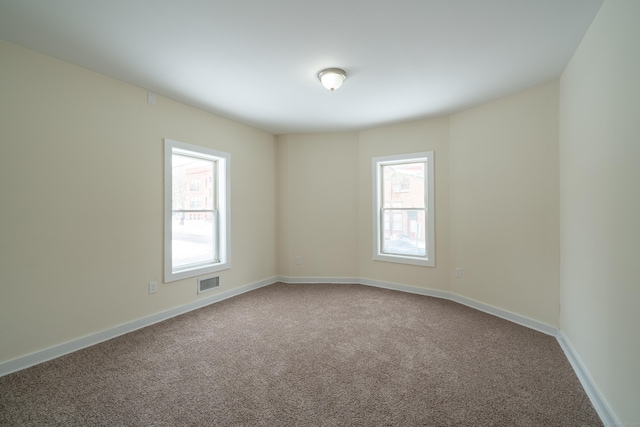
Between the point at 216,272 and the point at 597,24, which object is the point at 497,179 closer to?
the point at 597,24

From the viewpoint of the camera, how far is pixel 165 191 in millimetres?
3494

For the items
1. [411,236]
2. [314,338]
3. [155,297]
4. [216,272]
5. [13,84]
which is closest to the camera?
[13,84]

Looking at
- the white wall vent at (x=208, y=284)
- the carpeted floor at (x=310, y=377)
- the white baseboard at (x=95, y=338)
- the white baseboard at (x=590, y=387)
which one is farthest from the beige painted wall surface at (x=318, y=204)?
the white baseboard at (x=590, y=387)

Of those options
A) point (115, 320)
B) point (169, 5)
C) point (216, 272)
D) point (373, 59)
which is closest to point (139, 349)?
point (115, 320)

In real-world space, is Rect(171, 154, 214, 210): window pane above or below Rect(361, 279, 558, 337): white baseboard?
above

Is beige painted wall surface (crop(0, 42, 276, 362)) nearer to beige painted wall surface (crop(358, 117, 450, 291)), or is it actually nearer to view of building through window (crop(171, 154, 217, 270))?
view of building through window (crop(171, 154, 217, 270))

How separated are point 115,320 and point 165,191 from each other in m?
1.45

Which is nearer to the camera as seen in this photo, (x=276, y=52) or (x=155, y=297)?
(x=276, y=52)

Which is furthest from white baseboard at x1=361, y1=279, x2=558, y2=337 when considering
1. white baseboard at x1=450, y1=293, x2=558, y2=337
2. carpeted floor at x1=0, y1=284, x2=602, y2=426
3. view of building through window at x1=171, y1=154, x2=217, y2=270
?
view of building through window at x1=171, y1=154, x2=217, y2=270

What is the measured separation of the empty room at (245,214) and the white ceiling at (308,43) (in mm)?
23

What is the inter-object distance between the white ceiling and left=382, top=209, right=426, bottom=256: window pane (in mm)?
1795

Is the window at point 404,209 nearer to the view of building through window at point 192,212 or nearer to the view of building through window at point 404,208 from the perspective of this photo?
the view of building through window at point 404,208

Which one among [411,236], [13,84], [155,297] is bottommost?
[155,297]

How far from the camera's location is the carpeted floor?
6.03 ft
